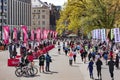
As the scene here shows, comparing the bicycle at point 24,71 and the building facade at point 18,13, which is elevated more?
the building facade at point 18,13

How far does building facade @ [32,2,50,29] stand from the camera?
177m

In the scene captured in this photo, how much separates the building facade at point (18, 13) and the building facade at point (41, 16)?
16.9m

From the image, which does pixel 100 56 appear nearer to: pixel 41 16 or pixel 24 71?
pixel 24 71

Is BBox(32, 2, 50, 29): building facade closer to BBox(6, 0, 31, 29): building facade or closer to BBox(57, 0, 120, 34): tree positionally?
BBox(6, 0, 31, 29): building facade

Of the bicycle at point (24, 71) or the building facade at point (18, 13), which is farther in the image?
the building facade at point (18, 13)

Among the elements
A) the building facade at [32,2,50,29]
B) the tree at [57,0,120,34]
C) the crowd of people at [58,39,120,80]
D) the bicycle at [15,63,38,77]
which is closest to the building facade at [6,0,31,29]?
the building facade at [32,2,50,29]

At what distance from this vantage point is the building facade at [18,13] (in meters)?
132

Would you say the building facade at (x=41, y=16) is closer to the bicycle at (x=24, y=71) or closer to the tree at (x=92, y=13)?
the tree at (x=92, y=13)

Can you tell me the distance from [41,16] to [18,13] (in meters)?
37.3

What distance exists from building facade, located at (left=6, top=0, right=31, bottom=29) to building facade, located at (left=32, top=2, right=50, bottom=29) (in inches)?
664

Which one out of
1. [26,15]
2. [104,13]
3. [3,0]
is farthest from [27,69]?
[26,15]

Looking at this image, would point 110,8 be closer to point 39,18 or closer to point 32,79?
point 32,79

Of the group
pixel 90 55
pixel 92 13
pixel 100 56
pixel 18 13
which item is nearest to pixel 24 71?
pixel 100 56

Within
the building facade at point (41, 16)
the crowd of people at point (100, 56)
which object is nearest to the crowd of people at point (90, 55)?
the crowd of people at point (100, 56)
